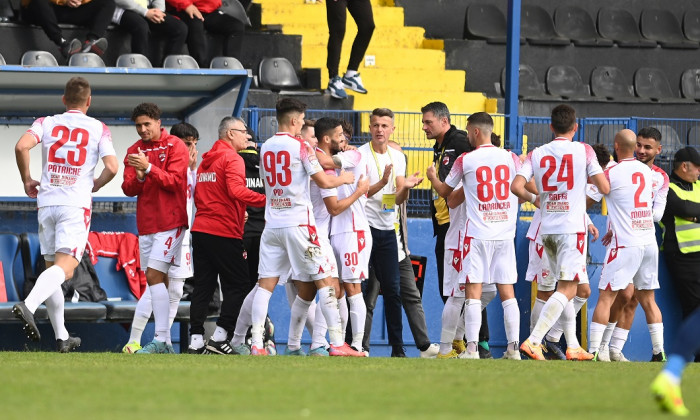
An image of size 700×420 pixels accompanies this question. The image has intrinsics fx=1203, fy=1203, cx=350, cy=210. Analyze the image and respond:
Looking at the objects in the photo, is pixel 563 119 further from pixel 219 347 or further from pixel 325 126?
pixel 219 347

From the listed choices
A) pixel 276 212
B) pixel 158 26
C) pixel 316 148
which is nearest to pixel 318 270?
pixel 276 212

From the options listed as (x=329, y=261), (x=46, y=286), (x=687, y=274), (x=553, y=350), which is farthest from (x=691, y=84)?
(x=46, y=286)

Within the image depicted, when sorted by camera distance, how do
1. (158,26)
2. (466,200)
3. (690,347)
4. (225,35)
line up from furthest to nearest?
(225,35) < (158,26) < (466,200) < (690,347)

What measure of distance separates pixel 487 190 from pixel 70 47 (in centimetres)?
545

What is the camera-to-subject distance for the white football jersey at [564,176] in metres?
9.27

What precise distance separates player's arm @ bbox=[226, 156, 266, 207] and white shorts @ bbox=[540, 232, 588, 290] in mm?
2301

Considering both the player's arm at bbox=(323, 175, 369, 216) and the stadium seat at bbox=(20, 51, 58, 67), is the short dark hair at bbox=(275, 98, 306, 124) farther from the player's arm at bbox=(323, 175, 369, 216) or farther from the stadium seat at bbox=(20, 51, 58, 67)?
the stadium seat at bbox=(20, 51, 58, 67)

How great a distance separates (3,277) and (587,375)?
600 centimetres

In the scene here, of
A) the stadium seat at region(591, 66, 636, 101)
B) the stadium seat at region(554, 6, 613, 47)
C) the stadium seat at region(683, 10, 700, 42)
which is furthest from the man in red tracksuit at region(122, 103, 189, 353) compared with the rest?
the stadium seat at region(683, 10, 700, 42)

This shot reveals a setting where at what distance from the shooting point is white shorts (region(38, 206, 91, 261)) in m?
8.74

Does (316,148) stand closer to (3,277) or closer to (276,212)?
(276,212)

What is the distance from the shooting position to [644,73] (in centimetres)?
1764

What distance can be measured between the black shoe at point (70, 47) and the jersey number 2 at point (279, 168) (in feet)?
14.2

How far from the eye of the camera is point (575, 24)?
1839 cm
